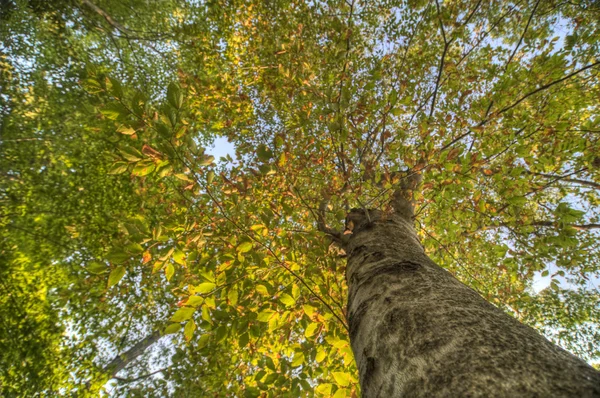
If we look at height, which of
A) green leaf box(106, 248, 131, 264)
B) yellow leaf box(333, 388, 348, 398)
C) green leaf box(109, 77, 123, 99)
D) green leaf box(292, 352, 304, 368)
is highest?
green leaf box(109, 77, 123, 99)

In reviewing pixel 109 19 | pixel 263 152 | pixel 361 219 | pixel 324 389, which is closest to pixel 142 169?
pixel 263 152

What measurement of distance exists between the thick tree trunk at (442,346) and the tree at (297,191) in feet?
0.04

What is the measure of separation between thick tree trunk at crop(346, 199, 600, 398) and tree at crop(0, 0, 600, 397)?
0.04 ft

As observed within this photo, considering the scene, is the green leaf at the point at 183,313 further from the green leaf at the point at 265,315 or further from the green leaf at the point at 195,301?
the green leaf at the point at 265,315

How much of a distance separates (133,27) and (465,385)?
11505mm

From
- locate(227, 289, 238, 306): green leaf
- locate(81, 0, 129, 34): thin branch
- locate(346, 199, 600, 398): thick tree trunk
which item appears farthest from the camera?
locate(81, 0, 129, 34): thin branch

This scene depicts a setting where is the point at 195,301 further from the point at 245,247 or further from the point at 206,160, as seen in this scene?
the point at 206,160

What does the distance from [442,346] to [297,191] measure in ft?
5.46

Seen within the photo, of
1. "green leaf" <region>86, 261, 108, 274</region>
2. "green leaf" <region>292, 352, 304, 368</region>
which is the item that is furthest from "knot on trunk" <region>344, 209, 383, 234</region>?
"green leaf" <region>86, 261, 108, 274</region>

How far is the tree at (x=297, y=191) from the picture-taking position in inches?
52.6

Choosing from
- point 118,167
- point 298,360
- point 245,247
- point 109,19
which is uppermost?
point 109,19

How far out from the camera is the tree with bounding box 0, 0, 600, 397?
4.39 ft

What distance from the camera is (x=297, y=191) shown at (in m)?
2.30

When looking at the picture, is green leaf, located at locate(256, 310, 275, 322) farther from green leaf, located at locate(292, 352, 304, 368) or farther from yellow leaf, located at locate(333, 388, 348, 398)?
yellow leaf, located at locate(333, 388, 348, 398)
